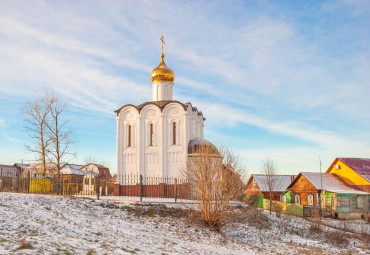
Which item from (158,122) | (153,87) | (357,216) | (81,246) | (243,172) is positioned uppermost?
(153,87)

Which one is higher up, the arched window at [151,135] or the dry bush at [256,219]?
the arched window at [151,135]

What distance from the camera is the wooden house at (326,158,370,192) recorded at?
112 feet

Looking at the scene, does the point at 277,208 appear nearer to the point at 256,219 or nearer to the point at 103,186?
the point at 256,219

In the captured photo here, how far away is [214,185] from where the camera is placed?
17844 mm

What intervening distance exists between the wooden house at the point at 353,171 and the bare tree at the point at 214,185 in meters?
21.3

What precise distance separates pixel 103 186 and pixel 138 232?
44.2 ft

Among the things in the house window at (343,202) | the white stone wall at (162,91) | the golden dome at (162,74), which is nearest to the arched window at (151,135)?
the white stone wall at (162,91)

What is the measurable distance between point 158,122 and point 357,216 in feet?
64.0

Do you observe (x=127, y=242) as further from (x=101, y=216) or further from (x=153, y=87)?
(x=153, y=87)

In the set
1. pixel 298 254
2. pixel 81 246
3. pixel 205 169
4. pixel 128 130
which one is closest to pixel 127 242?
pixel 81 246

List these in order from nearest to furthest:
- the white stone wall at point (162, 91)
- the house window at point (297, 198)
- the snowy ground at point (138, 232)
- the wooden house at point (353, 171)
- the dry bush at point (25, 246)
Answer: the dry bush at point (25, 246), the snowy ground at point (138, 232), the white stone wall at point (162, 91), the wooden house at point (353, 171), the house window at point (297, 198)

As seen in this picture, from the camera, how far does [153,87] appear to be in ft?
108

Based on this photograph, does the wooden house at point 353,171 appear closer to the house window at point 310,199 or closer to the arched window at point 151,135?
the house window at point 310,199

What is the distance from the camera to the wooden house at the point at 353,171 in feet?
112
